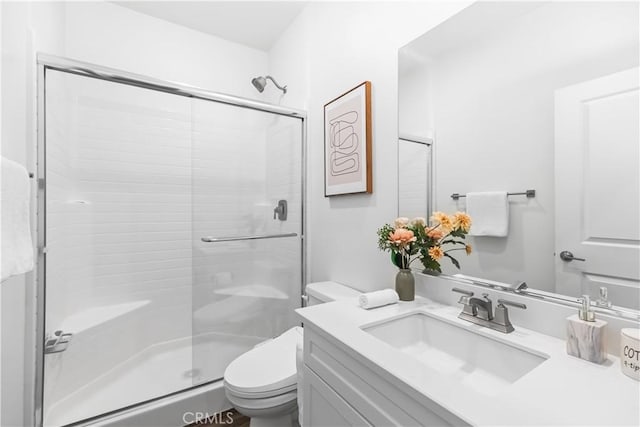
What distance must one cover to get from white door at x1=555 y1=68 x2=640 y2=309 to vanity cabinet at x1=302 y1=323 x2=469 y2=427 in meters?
0.57

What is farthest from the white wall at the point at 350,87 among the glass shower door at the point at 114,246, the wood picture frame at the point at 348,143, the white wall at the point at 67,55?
the glass shower door at the point at 114,246

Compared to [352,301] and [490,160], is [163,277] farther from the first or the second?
[490,160]

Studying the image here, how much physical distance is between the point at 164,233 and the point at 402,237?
159cm

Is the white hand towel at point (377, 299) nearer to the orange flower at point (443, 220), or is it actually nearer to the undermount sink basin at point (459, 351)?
the undermount sink basin at point (459, 351)

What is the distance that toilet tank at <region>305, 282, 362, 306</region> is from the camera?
1434mm

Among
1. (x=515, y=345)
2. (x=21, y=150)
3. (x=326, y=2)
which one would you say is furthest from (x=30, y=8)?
(x=515, y=345)

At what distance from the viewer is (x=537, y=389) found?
56cm

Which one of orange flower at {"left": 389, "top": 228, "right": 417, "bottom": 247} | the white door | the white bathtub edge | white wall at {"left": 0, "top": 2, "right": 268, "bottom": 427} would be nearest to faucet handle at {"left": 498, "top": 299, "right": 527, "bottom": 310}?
the white door

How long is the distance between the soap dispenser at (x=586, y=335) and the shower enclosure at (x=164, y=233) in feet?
4.71

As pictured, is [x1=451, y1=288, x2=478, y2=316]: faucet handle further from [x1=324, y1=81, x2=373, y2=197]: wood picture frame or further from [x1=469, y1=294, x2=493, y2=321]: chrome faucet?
[x1=324, y1=81, x2=373, y2=197]: wood picture frame

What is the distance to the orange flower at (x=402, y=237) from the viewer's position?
1.07m

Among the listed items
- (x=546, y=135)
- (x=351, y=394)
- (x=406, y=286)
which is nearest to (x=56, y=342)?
(x=351, y=394)

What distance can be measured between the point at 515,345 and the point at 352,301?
1.71ft

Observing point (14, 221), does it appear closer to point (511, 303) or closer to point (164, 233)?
point (164, 233)
